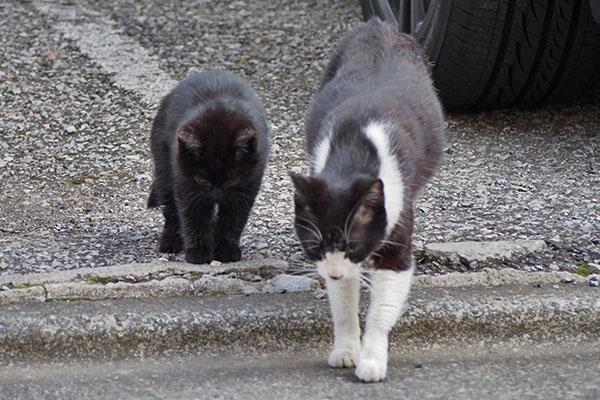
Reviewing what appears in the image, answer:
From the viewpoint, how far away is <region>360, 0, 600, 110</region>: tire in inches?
183

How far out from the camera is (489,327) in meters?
3.26

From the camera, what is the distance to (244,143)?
11.9 ft

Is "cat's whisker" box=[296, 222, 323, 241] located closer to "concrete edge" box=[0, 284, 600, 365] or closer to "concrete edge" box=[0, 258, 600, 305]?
"concrete edge" box=[0, 284, 600, 365]

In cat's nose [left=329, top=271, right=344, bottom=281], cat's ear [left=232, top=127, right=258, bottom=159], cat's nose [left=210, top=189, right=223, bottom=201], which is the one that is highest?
A: cat's ear [left=232, top=127, right=258, bottom=159]

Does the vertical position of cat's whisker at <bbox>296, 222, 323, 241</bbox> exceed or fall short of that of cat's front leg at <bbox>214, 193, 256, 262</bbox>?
it exceeds it

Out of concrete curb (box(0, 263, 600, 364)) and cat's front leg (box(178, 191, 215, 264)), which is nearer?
concrete curb (box(0, 263, 600, 364))

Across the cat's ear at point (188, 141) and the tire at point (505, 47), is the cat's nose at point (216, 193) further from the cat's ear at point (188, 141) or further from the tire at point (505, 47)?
the tire at point (505, 47)

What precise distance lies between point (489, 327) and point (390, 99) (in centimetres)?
92

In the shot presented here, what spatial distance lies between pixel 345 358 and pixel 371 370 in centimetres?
16

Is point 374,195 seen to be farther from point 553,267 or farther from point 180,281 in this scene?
point 553,267

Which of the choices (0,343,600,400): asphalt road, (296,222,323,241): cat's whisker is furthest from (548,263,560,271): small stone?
(296,222,323,241): cat's whisker

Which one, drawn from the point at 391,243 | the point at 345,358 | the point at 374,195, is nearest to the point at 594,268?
the point at 391,243

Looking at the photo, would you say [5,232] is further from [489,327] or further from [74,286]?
[489,327]

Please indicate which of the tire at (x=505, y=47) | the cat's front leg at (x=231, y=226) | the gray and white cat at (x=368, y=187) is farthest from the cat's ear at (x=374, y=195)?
the tire at (x=505, y=47)
